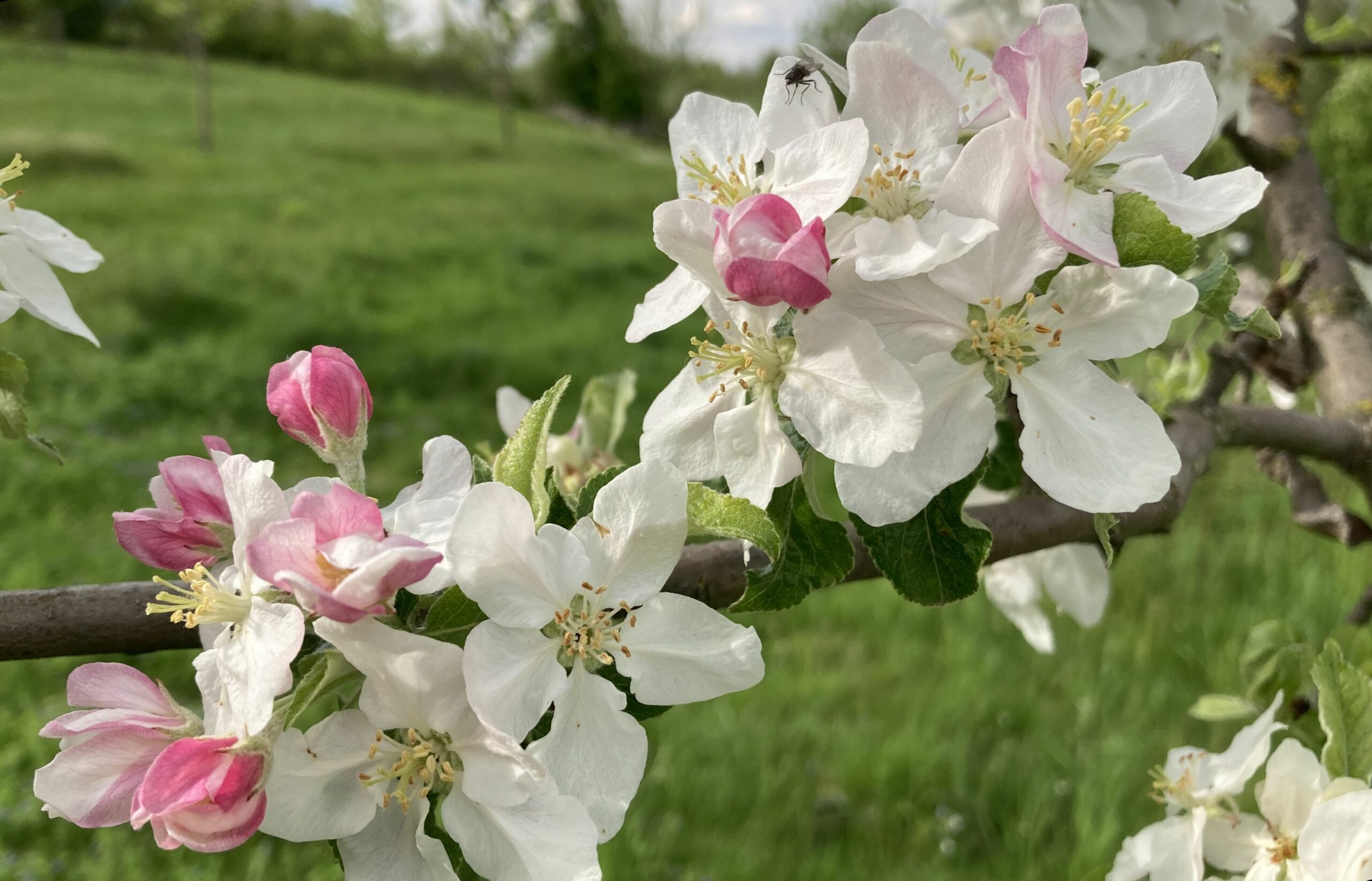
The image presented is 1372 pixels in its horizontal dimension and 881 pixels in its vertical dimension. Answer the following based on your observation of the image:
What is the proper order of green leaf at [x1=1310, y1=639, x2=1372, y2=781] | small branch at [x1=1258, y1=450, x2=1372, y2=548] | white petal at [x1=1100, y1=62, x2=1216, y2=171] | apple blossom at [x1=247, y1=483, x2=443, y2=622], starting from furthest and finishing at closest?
1. small branch at [x1=1258, y1=450, x2=1372, y2=548]
2. green leaf at [x1=1310, y1=639, x2=1372, y2=781]
3. white petal at [x1=1100, y1=62, x2=1216, y2=171]
4. apple blossom at [x1=247, y1=483, x2=443, y2=622]

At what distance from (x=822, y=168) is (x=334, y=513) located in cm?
35

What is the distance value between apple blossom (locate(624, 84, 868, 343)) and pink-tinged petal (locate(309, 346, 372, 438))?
0.63ft

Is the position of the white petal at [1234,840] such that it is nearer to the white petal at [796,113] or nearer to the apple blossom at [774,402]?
the apple blossom at [774,402]

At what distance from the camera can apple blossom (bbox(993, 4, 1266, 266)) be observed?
566 mm

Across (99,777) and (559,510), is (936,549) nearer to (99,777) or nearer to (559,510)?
(559,510)

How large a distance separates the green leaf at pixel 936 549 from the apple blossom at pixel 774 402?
0.36 feet

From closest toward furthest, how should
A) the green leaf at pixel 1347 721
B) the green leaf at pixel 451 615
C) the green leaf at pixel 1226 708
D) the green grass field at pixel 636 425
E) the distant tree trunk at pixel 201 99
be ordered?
the green leaf at pixel 451 615
the green leaf at pixel 1347 721
the green leaf at pixel 1226 708
the green grass field at pixel 636 425
the distant tree trunk at pixel 201 99

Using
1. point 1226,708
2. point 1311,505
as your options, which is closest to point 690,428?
point 1226,708

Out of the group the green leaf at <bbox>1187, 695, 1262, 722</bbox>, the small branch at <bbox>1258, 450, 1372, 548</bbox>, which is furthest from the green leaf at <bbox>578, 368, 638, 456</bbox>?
the small branch at <bbox>1258, 450, 1372, 548</bbox>

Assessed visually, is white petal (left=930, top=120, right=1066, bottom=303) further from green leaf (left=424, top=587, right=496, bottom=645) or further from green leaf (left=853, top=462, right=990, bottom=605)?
green leaf (left=424, top=587, right=496, bottom=645)

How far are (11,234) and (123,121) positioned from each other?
13.0m

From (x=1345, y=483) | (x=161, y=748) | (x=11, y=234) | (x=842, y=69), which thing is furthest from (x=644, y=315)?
(x=1345, y=483)

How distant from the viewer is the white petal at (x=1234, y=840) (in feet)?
2.84

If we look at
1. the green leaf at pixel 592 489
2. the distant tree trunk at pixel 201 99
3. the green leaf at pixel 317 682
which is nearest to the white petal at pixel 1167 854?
the green leaf at pixel 592 489
